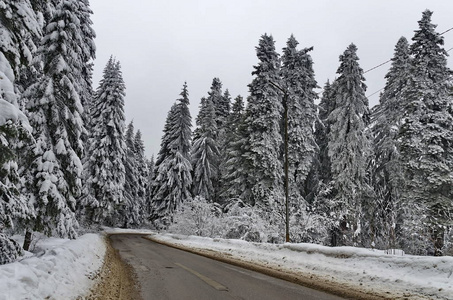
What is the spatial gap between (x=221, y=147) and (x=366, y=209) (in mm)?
19278

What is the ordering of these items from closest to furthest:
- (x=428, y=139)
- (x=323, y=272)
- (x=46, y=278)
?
(x=46, y=278)
(x=323, y=272)
(x=428, y=139)

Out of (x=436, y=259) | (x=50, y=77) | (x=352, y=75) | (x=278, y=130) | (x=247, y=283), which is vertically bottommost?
(x=247, y=283)

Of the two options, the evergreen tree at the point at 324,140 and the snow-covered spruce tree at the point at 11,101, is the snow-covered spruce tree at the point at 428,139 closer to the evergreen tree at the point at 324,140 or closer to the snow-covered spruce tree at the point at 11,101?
the evergreen tree at the point at 324,140

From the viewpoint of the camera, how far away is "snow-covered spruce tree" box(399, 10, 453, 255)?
18.3m

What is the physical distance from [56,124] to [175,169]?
2353 centimetres

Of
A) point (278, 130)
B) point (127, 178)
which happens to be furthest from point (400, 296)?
point (127, 178)

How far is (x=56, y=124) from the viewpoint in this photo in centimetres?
1384

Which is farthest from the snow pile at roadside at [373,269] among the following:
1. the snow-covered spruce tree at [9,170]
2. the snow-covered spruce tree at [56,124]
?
the snow-covered spruce tree at [56,124]

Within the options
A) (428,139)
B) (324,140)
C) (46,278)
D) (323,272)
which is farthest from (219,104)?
(46,278)

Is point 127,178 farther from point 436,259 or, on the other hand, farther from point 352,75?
point 436,259

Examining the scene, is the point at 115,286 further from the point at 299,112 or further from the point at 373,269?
the point at 299,112

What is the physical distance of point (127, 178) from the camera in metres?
45.1

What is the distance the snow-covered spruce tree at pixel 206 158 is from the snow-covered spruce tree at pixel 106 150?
8.71m

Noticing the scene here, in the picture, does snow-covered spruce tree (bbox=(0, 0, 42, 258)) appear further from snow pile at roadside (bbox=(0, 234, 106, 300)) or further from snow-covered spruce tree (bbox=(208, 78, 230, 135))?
snow-covered spruce tree (bbox=(208, 78, 230, 135))
